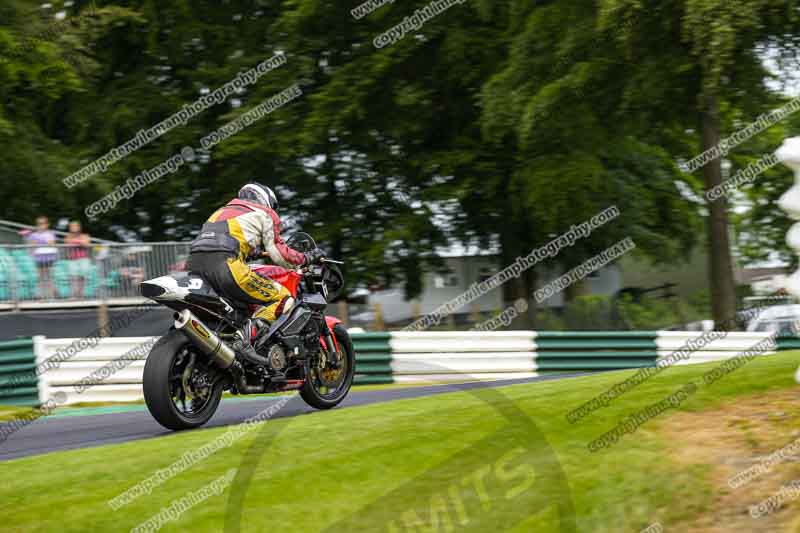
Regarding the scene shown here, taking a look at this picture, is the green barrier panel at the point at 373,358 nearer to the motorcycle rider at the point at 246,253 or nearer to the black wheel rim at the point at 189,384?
the motorcycle rider at the point at 246,253

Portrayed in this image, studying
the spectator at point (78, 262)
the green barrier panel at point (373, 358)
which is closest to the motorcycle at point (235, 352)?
the green barrier panel at point (373, 358)

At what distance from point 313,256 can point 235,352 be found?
129cm

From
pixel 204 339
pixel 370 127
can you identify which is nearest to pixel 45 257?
pixel 204 339

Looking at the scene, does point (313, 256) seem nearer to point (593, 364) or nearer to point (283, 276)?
point (283, 276)

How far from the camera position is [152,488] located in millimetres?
6242

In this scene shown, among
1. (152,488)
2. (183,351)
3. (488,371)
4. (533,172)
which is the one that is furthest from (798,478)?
(533,172)

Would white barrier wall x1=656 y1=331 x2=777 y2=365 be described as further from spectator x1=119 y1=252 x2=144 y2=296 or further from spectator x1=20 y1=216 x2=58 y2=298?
A: spectator x1=20 y1=216 x2=58 y2=298

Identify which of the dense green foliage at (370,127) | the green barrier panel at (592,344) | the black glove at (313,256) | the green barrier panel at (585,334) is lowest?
the green barrier panel at (592,344)

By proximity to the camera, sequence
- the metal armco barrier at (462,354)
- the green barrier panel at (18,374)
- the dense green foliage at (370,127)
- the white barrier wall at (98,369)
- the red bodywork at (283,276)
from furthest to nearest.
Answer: the dense green foliage at (370,127) → the metal armco barrier at (462,354) → the white barrier wall at (98,369) → the green barrier panel at (18,374) → the red bodywork at (283,276)

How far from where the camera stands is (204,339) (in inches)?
318

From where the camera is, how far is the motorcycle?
804 cm

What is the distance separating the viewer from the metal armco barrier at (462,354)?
1356 cm

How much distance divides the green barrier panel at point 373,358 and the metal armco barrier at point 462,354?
0.04ft

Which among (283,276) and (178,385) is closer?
(178,385)
